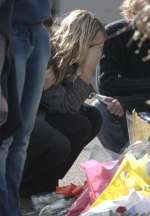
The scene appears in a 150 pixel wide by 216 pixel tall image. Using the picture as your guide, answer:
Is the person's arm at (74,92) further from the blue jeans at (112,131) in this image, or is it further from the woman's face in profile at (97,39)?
the blue jeans at (112,131)

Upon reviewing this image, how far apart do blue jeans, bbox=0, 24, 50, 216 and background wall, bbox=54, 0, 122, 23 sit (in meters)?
6.53

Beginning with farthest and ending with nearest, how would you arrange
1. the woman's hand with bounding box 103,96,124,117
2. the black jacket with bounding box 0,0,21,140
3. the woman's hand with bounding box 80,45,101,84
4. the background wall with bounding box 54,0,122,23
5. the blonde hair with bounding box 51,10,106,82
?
1. the background wall with bounding box 54,0,122,23
2. the woman's hand with bounding box 103,96,124,117
3. the woman's hand with bounding box 80,45,101,84
4. the blonde hair with bounding box 51,10,106,82
5. the black jacket with bounding box 0,0,21,140

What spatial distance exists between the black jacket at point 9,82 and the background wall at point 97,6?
6808 millimetres

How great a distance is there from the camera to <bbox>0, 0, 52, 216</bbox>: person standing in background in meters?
2.88

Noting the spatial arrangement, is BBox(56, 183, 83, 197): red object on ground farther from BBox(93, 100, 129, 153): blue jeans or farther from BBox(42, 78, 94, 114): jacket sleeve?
BBox(93, 100, 129, 153): blue jeans

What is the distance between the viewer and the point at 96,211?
2746mm

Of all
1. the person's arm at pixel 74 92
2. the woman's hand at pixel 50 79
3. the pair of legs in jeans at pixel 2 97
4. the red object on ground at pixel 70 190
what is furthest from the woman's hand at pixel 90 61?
the pair of legs in jeans at pixel 2 97

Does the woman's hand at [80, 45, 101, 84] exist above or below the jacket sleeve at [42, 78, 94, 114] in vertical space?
above

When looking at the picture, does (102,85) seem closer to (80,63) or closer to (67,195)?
(80,63)

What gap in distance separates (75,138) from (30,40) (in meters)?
0.94

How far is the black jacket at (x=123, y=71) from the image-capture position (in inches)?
160

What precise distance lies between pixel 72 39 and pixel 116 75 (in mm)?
598

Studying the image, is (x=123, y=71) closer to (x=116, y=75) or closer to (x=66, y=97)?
(x=116, y=75)

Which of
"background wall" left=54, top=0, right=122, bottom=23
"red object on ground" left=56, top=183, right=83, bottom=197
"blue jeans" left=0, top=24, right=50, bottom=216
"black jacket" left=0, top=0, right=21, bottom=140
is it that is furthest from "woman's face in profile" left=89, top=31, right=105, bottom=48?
"background wall" left=54, top=0, right=122, bottom=23
